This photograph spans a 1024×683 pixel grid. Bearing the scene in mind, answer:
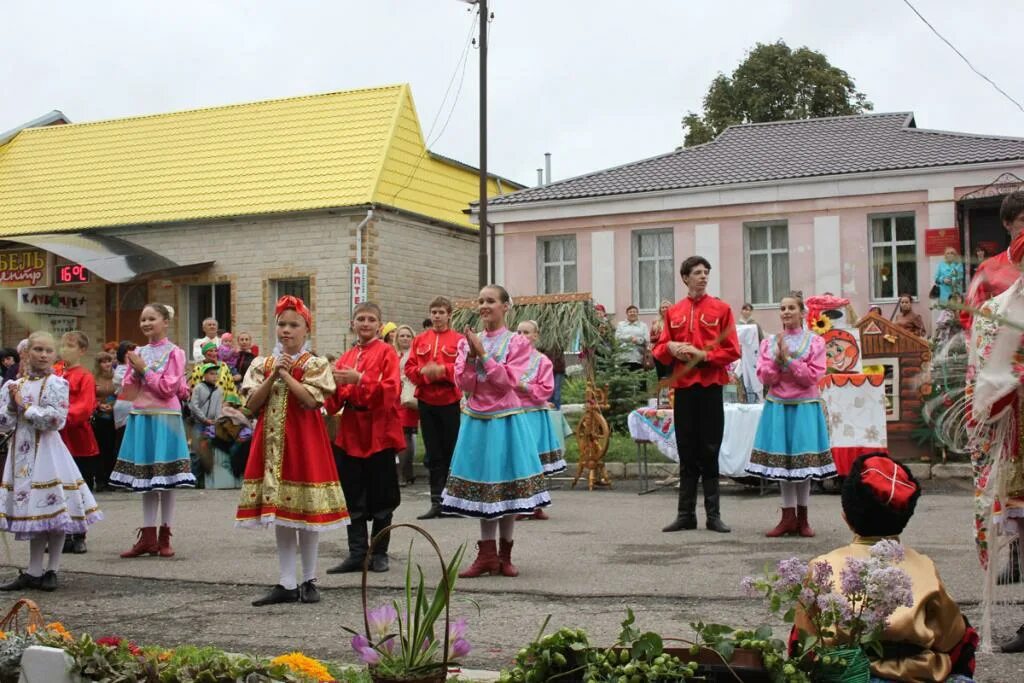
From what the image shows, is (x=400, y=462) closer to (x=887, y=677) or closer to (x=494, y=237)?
(x=494, y=237)

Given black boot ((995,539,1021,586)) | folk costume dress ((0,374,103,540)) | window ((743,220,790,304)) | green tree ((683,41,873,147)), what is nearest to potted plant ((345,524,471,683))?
black boot ((995,539,1021,586))

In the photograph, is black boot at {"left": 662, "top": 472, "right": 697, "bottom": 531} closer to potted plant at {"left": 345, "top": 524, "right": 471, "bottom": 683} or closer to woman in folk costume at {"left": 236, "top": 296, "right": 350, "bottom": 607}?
woman in folk costume at {"left": 236, "top": 296, "right": 350, "bottom": 607}

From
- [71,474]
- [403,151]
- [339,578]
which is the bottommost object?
[339,578]

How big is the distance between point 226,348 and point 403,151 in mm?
9568

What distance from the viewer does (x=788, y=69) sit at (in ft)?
136

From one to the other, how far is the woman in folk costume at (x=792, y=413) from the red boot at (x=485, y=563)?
2900mm

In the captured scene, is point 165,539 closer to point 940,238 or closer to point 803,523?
point 803,523

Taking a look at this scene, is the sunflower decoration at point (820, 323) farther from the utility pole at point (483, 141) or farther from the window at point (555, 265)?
the window at point (555, 265)

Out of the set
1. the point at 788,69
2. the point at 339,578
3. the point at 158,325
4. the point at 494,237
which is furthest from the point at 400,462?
the point at 788,69

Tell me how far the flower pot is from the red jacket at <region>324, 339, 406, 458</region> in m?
5.32

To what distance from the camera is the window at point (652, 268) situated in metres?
25.0

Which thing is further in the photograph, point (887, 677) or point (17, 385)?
point (17, 385)

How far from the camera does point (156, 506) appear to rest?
10031 millimetres

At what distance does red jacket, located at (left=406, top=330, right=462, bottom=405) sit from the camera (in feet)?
38.8
